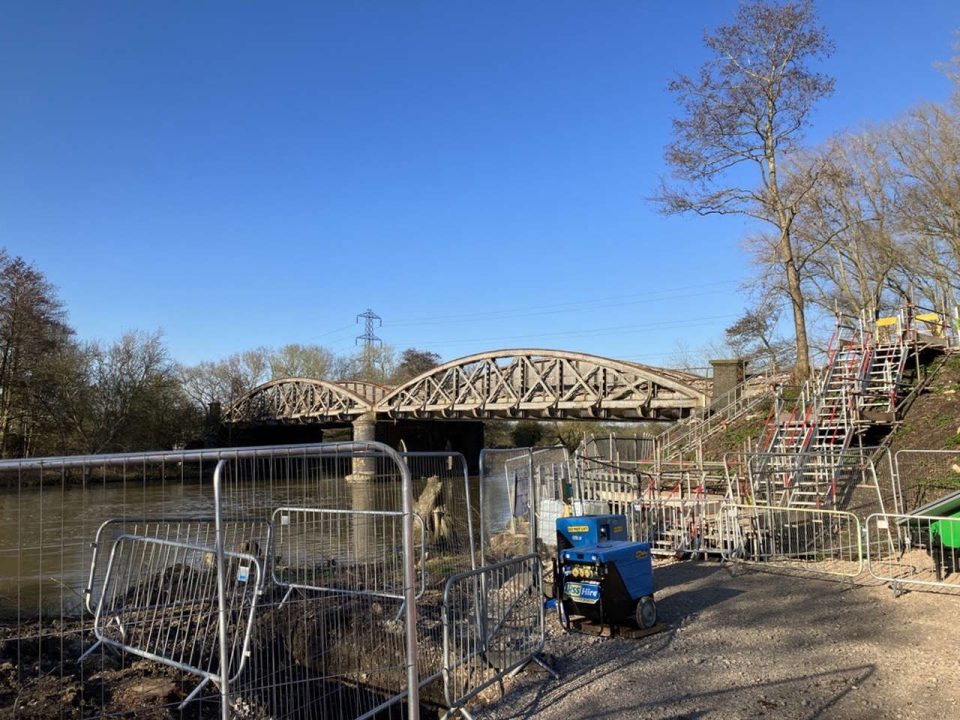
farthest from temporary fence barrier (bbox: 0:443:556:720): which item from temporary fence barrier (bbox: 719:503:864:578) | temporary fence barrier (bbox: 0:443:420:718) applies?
temporary fence barrier (bbox: 719:503:864:578)

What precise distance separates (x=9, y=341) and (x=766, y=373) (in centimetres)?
3641

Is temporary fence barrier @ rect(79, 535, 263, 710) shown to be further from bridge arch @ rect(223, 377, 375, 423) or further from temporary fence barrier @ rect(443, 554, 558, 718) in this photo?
bridge arch @ rect(223, 377, 375, 423)

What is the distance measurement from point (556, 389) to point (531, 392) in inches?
55.3

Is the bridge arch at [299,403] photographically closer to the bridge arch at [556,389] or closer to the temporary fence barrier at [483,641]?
the bridge arch at [556,389]

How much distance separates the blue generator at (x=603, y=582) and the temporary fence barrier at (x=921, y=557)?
10.9 feet

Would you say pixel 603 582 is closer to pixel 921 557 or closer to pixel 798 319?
pixel 921 557

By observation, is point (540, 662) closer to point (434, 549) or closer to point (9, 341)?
point (434, 549)

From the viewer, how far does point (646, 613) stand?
7.16 metres

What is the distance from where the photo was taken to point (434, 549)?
11422mm

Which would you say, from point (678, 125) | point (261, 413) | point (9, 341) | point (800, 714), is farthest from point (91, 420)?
point (800, 714)

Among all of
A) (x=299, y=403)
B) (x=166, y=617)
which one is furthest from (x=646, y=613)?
(x=299, y=403)

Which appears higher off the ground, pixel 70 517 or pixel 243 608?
pixel 243 608

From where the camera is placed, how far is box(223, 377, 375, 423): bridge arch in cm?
5138

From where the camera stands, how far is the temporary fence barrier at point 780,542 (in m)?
10.2
